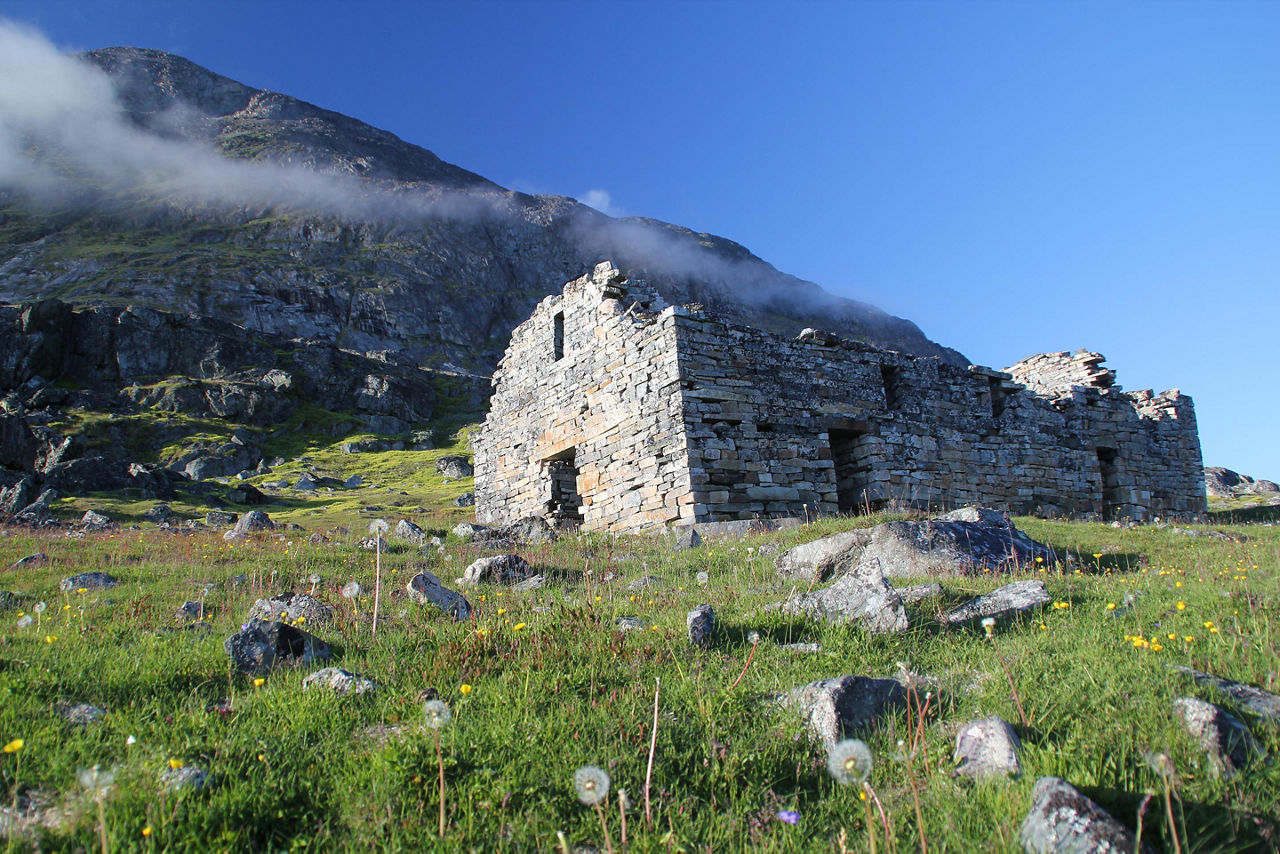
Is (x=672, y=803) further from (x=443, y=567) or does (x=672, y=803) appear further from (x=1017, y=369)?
(x=1017, y=369)

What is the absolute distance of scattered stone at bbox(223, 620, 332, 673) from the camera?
432 cm

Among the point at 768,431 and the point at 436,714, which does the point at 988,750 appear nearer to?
the point at 436,714

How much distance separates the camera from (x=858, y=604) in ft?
17.4

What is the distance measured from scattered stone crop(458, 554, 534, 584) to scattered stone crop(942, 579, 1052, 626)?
4.58m

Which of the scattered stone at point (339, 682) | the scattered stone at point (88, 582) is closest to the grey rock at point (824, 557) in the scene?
the scattered stone at point (339, 682)

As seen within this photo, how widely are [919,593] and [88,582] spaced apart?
8.64 m

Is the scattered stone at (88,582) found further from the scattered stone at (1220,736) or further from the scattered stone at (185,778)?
the scattered stone at (1220,736)

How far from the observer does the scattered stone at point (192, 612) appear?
19.4ft

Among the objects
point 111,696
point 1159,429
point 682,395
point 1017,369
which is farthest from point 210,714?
point 1017,369

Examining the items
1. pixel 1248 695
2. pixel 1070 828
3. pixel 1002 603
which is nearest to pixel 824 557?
pixel 1002 603

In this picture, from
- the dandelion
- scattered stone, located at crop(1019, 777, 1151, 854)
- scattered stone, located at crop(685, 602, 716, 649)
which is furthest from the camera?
scattered stone, located at crop(685, 602, 716, 649)

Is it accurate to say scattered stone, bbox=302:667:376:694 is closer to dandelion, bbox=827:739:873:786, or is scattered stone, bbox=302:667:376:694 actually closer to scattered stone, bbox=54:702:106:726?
scattered stone, bbox=54:702:106:726

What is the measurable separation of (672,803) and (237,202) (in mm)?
165417

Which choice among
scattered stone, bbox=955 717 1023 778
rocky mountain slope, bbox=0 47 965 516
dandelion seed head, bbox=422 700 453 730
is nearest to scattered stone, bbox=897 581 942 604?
scattered stone, bbox=955 717 1023 778
